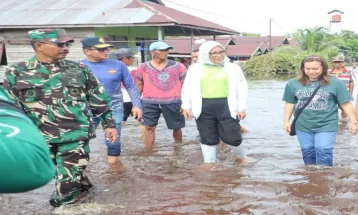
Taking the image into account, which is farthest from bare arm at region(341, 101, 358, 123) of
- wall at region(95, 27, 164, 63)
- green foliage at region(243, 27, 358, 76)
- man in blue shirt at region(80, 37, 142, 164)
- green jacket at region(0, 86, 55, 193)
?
green foliage at region(243, 27, 358, 76)

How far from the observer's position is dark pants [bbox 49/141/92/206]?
4102 mm

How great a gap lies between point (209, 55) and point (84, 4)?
15.7 m

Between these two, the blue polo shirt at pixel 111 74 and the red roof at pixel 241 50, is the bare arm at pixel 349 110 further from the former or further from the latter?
the red roof at pixel 241 50

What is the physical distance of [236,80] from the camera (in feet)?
18.7

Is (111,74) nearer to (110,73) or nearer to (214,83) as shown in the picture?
(110,73)

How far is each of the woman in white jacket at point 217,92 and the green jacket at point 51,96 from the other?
1851 mm

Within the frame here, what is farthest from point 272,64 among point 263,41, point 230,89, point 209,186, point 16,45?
point 209,186

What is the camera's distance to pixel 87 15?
60.5 ft

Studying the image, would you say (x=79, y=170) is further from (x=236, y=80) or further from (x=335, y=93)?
(x=335, y=93)

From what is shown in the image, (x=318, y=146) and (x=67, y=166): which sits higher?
(x=67, y=166)

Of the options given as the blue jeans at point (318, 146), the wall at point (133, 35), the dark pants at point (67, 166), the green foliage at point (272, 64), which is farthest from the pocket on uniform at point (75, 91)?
the green foliage at point (272, 64)

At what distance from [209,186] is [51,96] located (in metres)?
1.91

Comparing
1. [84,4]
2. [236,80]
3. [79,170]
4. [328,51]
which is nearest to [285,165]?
[236,80]

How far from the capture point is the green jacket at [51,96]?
4020 millimetres
